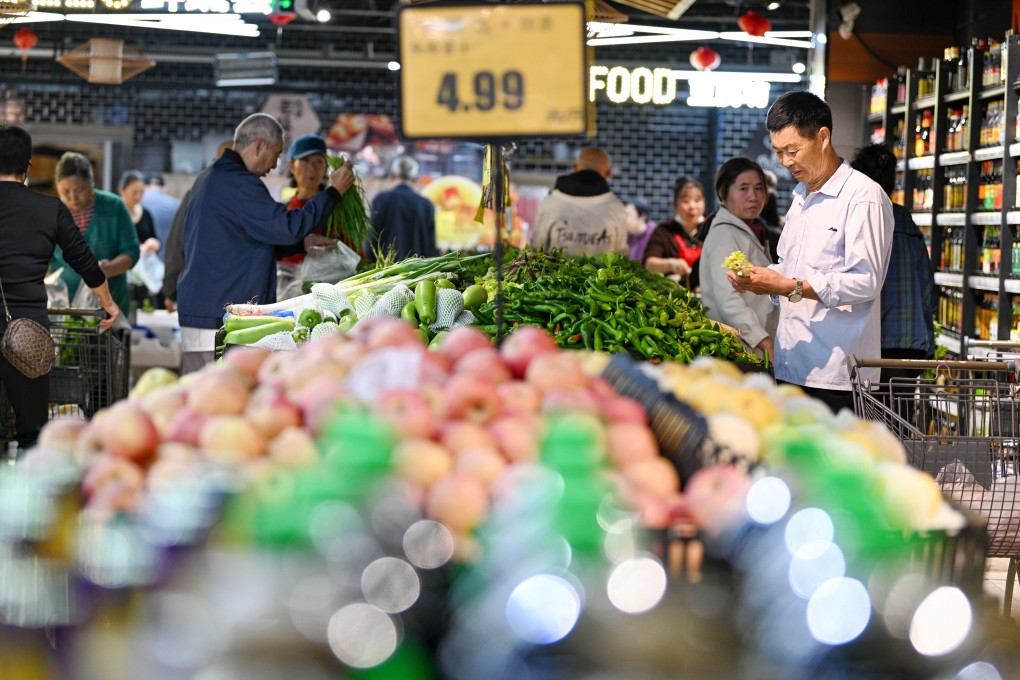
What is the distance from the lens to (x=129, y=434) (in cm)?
174

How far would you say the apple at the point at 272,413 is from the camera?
68.4 inches

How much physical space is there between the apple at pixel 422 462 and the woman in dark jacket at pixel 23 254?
3787mm

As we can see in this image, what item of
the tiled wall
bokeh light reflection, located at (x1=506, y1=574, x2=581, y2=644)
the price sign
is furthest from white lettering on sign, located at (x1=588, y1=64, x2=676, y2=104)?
bokeh light reflection, located at (x1=506, y1=574, x2=581, y2=644)

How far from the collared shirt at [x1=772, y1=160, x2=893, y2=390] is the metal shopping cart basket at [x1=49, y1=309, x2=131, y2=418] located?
9.37 feet

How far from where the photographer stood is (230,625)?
1.38 metres

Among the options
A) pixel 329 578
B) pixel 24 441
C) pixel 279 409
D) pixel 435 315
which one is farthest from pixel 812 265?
pixel 24 441

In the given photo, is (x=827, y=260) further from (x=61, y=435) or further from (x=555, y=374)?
(x=61, y=435)

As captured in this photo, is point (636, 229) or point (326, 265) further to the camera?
point (636, 229)

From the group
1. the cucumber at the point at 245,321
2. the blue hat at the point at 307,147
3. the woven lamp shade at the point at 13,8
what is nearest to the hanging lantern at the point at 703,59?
the blue hat at the point at 307,147

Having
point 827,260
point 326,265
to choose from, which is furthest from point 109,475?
point 326,265

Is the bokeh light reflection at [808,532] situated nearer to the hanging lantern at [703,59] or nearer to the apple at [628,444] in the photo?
the apple at [628,444]

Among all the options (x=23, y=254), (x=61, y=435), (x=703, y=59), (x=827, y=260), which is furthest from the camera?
(x=703, y=59)

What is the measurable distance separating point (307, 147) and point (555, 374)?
15.7ft

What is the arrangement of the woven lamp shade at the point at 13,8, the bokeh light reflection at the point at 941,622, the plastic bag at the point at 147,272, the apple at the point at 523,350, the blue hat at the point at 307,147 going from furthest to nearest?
the plastic bag at the point at 147,272 → the blue hat at the point at 307,147 → the woven lamp shade at the point at 13,8 → the apple at the point at 523,350 → the bokeh light reflection at the point at 941,622
